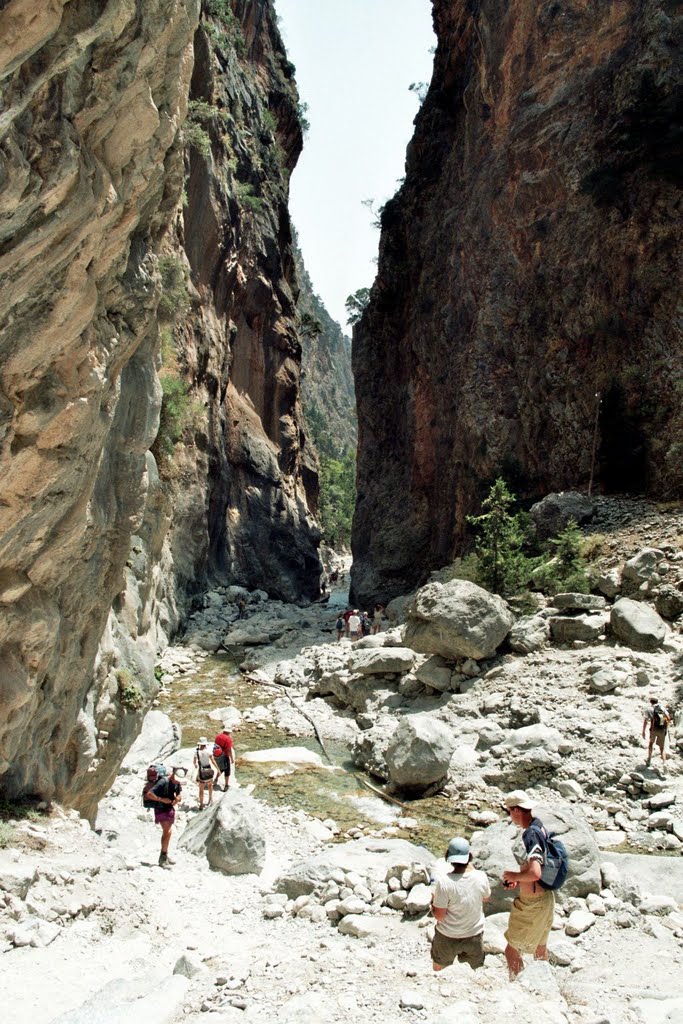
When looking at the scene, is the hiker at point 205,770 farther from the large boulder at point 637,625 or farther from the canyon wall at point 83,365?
the large boulder at point 637,625

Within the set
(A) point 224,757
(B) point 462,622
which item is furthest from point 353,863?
(B) point 462,622

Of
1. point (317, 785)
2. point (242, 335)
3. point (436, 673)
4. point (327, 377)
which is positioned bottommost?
point (317, 785)

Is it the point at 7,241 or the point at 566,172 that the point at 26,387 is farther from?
the point at 566,172

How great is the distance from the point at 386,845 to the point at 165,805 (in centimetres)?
273

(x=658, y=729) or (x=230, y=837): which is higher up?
(x=658, y=729)

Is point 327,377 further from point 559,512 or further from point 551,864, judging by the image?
point 551,864

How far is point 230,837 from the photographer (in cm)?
795

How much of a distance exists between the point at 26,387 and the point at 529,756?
29.3 ft

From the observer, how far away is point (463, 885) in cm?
461

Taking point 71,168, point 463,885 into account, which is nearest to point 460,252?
point 71,168

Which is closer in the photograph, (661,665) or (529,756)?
(529,756)

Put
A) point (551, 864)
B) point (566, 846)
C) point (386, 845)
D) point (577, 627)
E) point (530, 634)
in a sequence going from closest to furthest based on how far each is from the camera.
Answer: point (551, 864)
point (566, 846)
point (386, 845)
point (577, 627)
point (530, 634)

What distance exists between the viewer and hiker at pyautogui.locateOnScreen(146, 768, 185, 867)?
313 inches

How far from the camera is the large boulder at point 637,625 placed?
1230cm
